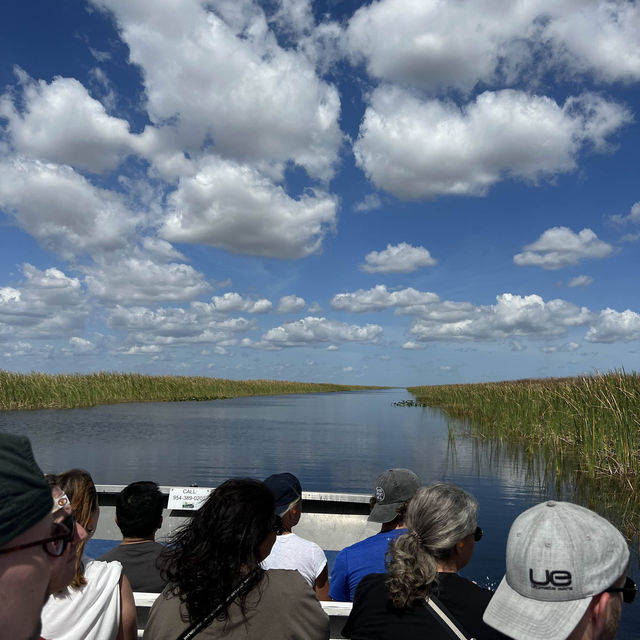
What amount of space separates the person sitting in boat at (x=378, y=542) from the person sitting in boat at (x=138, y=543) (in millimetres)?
1158

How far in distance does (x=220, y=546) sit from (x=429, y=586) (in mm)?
905

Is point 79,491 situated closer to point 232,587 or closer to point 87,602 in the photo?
point 87,602

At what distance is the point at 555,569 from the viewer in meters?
1.52

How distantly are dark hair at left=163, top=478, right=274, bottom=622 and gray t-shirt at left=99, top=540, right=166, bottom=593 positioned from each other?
3.90ft

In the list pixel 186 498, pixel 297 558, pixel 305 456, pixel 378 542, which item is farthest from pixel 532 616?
pixel 305 456

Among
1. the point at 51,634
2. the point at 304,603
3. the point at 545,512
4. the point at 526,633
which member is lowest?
the point at 51,634

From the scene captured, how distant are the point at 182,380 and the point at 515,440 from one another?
1682 inches

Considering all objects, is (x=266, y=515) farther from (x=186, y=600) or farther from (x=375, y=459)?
(x=375, y=459)

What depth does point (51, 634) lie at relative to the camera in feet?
8.47

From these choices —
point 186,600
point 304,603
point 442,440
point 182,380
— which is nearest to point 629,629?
point 304,603

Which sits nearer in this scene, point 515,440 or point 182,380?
point 515,440

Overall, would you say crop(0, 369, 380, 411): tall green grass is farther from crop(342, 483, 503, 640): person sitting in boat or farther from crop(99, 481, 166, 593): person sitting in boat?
crop(342, 483, 503, 640): person sitting in boat

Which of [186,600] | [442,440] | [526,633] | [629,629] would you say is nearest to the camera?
[526,633]

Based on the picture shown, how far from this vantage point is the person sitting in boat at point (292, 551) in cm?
355
